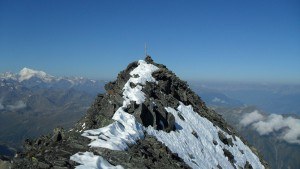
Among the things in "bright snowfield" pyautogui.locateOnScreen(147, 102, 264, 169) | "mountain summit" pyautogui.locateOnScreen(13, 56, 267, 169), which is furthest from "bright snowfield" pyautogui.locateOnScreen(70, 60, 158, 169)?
"bright snowfield" pyautogui.locateOnScreen(147, 102, 264, 169)

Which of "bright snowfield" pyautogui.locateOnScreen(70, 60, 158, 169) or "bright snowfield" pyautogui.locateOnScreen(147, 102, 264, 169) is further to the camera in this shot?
"bright snowfield" pyautogui.locateOnScreen(147, 102, 264, 169)

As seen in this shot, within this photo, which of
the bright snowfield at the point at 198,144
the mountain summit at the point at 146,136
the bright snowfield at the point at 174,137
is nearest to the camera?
the mountain summit at the point at 146,136

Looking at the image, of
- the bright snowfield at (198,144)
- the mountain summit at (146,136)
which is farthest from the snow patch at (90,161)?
the bright snowfield at (198,144)

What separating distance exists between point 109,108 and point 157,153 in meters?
13.8

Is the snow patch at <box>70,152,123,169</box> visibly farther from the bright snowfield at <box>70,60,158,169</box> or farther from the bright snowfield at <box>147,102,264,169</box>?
the bright snowfield at <box>147,102,264,169</box>

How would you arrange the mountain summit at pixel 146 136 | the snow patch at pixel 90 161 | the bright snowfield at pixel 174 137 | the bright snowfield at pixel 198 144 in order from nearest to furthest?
the snow patch at pixel 90 161 → the mountain summit at pixel 146 136 → the bright snowfield at pixel 174 137 → the bright snowfield at pixel 198 144

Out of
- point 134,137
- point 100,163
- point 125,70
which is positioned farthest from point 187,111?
point 100,163

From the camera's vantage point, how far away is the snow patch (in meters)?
23.9

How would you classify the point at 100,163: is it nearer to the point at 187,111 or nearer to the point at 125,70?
the point at 187,111

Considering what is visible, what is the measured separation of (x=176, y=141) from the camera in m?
44.1

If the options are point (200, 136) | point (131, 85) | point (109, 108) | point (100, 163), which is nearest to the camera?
point (100, 163)

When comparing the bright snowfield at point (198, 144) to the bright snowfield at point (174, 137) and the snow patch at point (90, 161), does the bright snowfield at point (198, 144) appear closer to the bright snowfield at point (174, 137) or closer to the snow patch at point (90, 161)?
the bright snowfield at point (174, 137)

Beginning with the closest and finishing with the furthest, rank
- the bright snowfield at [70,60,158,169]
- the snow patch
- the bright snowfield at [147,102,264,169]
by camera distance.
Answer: the snow patch → the bright snowfield at [70,60,158,169] → the bright snowfield at [147,102,264,169]

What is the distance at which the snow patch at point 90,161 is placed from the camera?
23.9m
